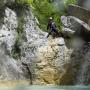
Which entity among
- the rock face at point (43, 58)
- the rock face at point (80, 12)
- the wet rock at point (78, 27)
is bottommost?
the rock face at point (43, 58)

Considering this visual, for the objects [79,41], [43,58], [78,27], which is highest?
[78,27]

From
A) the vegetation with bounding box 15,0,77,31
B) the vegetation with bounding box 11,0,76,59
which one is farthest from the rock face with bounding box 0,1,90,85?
the vegetation with bounding box 15,0,77,31

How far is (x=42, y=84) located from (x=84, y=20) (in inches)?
266

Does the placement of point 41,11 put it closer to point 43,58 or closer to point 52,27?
point 52,27

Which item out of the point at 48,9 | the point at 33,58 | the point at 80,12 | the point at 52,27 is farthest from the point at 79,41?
the point at 48,9

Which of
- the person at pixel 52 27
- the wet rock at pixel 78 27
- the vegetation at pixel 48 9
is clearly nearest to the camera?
the wet rock at pixel 78 27

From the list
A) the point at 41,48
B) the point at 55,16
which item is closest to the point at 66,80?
the point at 41,48

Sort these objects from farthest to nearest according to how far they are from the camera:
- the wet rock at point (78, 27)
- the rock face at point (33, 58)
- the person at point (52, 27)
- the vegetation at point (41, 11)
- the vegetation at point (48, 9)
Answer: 1. the vegetation at point (48, 9)
2. the person at point (52, 27)
3. the vegetation at point (41, 11)
4. the wet rock at point (78, 27)
5. the rock face at point (33, 58)

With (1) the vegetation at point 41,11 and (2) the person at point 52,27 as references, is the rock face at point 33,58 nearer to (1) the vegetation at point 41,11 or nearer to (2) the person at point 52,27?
(1) the vegetation at point 41,11

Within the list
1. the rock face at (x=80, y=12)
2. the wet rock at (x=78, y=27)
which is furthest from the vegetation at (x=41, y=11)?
the rock face at (x=80, y=12)

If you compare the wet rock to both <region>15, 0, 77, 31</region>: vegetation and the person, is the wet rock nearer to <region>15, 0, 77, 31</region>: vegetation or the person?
the person

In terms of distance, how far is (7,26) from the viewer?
28734mm

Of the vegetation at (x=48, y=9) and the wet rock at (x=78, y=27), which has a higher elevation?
the vegetation at (x=48, y=9)

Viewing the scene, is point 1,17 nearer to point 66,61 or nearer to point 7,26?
point 7,26
